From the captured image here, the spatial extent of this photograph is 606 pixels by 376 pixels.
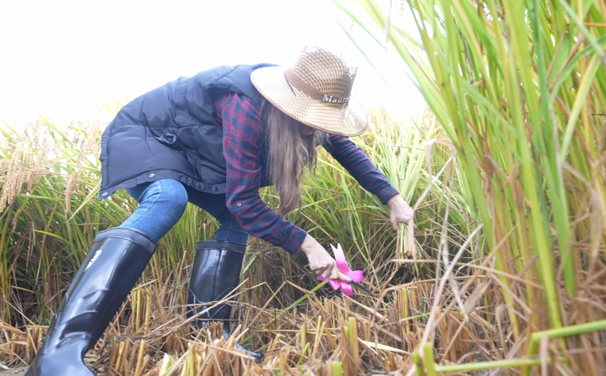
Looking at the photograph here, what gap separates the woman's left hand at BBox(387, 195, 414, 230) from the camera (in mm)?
1833

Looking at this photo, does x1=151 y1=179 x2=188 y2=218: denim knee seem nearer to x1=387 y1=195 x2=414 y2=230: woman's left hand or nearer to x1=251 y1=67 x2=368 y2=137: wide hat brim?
x1=251 y1=67 x2=368 y2=137: wide hat brim

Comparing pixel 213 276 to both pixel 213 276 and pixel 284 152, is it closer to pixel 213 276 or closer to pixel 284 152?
pixel 213 276

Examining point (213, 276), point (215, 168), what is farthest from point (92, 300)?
point (215, 168)

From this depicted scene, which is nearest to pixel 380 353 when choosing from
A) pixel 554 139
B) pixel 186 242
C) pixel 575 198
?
pixel 575 198

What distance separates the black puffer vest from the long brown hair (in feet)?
0.32

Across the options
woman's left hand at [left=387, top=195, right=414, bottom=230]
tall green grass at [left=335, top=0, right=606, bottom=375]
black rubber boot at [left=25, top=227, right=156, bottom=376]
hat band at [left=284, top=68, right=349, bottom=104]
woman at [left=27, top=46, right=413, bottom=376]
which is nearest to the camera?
tall green grass at [left=335, top=0, right=606, bottom=375]

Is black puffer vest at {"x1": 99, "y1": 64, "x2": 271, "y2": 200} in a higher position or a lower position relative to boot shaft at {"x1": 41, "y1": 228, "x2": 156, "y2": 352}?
higher

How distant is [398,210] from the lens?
1.87 m

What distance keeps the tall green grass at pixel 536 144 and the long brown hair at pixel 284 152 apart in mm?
938

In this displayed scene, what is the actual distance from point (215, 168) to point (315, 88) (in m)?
0.51

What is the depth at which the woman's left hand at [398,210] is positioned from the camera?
183 cm

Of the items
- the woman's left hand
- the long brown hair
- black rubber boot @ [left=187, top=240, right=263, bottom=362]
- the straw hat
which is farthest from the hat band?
black rubber boot @ [left=187, top=240, right=263, bottom=362]

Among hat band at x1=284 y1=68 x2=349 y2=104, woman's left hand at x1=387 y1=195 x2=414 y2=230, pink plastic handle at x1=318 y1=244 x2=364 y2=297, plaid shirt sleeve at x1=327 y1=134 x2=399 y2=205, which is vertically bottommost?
pink plastic handle at x1=318 y1=244 x2=364 y2=297

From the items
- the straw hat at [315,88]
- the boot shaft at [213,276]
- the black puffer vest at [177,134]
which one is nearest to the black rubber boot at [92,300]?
the black puffer vest at [177,134]
